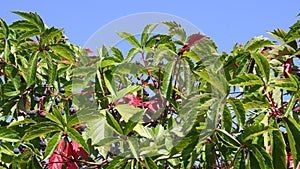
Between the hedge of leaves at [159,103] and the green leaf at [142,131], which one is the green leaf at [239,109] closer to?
the hedge of leaves at [159,103]

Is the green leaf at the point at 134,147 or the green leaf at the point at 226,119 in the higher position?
the green leaf at the point at 226,119

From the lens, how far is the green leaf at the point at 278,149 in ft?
6.35

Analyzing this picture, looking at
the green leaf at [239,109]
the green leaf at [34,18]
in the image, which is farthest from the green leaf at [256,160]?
the green leaf at [34,18]

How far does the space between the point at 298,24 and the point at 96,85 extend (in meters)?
0.97

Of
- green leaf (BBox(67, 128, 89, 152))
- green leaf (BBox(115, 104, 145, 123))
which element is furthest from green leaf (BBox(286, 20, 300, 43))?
green leaf (BBox(67, 128, 89, 152))

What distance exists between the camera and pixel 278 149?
1954mm

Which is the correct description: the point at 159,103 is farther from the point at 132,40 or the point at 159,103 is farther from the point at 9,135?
the point at 9,135

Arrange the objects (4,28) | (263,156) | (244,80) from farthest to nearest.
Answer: (4,28)
(244,80)
(263,156)

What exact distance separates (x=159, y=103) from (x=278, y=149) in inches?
30.7

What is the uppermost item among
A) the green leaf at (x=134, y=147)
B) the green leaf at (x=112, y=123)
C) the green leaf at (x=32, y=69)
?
the green leaf at (x=32, y=69)

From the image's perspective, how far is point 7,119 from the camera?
124 inches

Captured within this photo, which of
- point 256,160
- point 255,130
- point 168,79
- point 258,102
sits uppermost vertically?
point 168,79

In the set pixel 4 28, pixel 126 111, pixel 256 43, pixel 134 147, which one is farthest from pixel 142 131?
pixel 4 28

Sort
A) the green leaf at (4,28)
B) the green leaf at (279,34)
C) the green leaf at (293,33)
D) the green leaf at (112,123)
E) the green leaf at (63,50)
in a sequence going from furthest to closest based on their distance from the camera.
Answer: the green leaf at (4,28), the green leaf at (63,50), the green leaf at (279,34), the green leaf at (293,33), the green leaf at (112,123)
